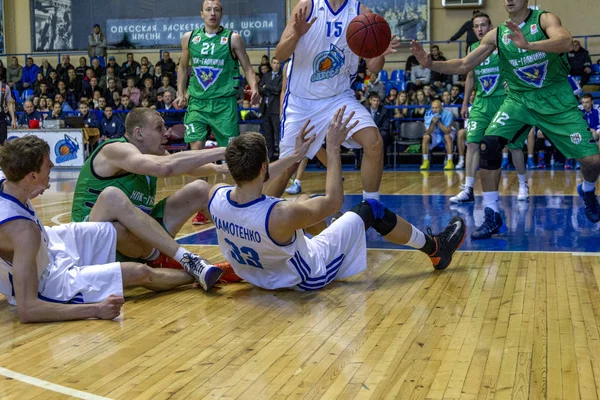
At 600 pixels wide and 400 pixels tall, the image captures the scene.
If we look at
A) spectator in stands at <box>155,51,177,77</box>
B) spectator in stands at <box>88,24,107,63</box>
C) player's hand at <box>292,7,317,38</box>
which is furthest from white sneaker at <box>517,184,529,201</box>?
spectator in stands at <box>88,24,107,63</box>

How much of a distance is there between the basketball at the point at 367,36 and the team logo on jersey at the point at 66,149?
11.5m

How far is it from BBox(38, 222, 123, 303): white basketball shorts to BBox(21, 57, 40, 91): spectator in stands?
55.9 ft

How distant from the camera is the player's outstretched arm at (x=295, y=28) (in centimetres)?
572

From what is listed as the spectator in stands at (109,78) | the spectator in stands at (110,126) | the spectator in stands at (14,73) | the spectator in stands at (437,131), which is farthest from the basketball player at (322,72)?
the spectator in stands at (14,73)

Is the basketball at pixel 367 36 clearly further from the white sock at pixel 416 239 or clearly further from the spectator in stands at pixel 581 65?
the spectator in stands at pixel 581 65

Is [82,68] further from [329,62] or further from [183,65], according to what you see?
[329,62]

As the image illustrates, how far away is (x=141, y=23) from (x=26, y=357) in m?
17.7

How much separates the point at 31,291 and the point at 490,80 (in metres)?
6.33

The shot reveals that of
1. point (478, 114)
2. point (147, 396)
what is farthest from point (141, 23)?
point (147, 396)

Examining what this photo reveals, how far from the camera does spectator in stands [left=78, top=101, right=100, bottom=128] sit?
55.0 feet

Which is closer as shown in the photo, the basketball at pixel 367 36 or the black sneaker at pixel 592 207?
the basketball at pixel 367 36

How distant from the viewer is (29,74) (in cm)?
2028

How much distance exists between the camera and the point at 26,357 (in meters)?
3.38

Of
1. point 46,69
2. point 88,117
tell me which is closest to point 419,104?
point 88,117
